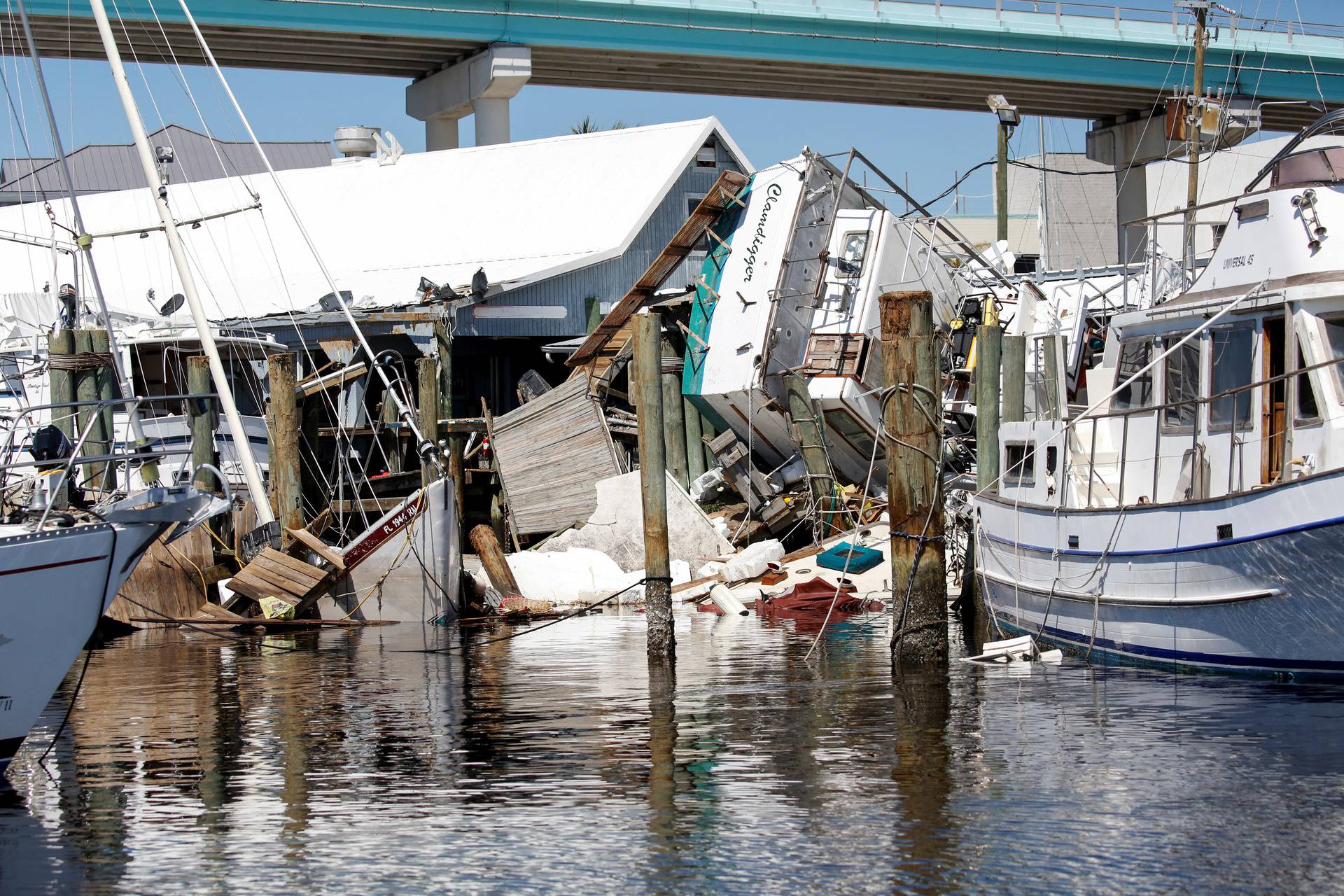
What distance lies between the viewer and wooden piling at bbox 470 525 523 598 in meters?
22.8

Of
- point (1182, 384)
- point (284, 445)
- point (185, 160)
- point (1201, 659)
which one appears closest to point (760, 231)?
point (284, 445)

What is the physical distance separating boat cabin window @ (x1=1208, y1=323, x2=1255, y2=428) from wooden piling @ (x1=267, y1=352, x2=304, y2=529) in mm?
12191

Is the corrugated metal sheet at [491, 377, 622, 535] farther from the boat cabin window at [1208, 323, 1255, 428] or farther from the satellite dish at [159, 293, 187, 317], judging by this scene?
the boat cabin window at [1208, 323, 1255, 428]

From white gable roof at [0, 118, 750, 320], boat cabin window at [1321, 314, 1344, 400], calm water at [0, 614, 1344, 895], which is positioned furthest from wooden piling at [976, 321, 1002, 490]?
white gable roof at [0, 118, 750, 320]

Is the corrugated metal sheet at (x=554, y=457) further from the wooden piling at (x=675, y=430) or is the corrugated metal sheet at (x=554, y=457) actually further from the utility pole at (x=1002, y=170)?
the utility pole at (x=1002, y=170)

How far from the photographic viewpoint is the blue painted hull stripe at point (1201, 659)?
45.8ft

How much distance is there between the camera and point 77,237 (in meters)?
18.5

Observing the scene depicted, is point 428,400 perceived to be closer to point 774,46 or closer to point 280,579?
point 280,579

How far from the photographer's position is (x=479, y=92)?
4569cm

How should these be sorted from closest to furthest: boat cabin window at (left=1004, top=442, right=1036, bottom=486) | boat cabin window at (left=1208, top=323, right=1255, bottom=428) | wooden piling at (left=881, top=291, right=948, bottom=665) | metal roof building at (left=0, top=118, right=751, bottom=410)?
wooden piling at (left=881, top=291, right=948, bottom=665)
boat cabin window at (left=1208, top=323, right=1255, bottom=428)
boat cabin window at (left=1004, top=442, right=1036, bottom=486)
metal roof building at (left=0, top=118, right=751, bottom=410)

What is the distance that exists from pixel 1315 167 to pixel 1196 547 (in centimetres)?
399

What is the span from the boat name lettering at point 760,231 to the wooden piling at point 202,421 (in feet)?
29.8

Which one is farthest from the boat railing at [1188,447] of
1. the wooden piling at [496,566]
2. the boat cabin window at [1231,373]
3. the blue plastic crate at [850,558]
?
the wooden piling at [496,566]

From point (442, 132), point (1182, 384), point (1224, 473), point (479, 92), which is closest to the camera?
point (1224, 473)
